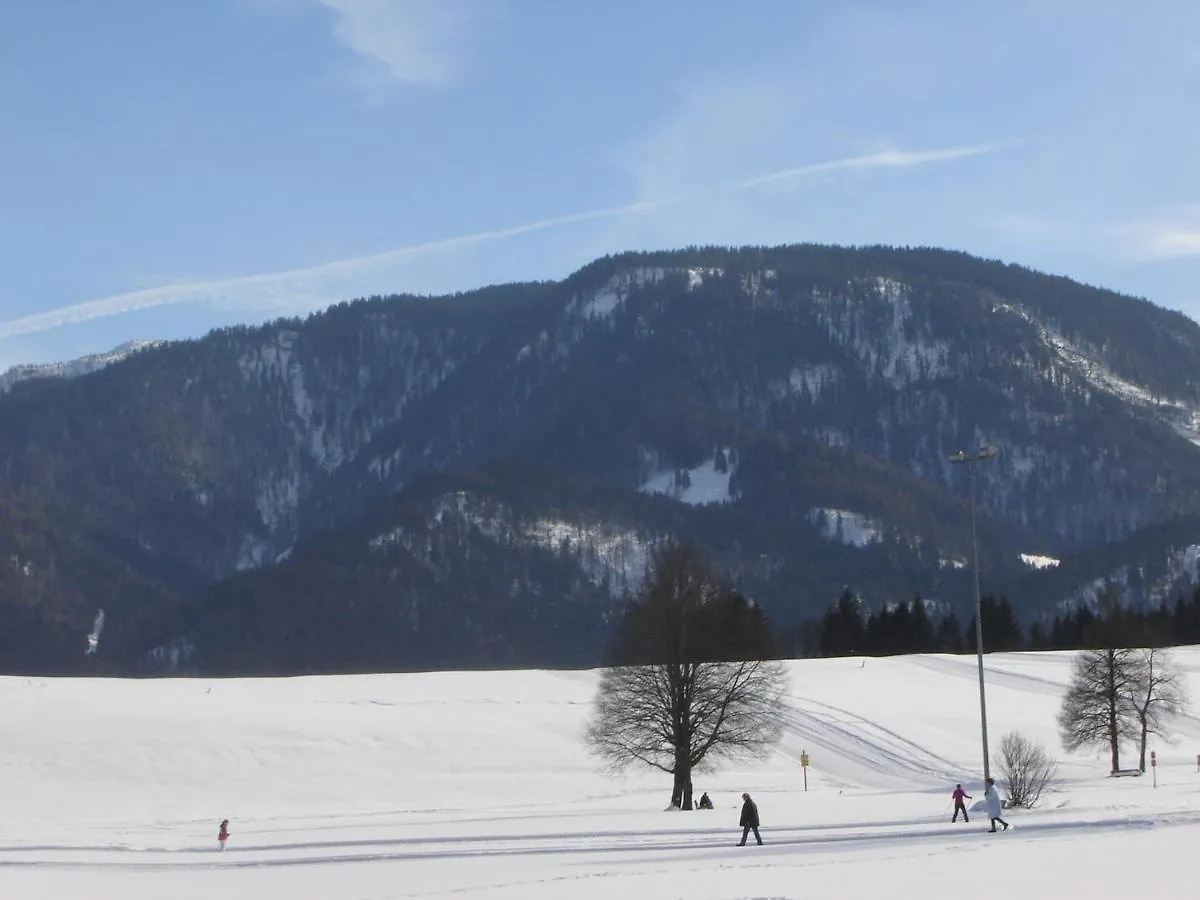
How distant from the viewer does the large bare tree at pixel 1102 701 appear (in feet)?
229

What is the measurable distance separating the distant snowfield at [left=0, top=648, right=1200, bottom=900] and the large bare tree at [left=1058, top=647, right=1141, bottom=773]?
6.64 ft

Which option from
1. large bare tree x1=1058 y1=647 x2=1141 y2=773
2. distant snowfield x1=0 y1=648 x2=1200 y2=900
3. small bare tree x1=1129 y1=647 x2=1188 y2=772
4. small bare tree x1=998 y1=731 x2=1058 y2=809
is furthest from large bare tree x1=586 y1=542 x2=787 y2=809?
small bare tree x1=1129 y1=647 x2=1188 y2=772

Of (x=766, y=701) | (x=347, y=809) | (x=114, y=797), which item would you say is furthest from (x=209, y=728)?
(x=766, y=701)

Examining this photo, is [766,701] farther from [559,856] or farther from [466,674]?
[466,674]

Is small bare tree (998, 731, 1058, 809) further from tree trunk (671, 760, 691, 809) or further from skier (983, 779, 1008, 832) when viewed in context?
tree trunk (671, 760, 691, 809)

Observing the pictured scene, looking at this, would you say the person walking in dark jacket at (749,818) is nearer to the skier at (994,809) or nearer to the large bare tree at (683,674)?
the skier at (994,809)

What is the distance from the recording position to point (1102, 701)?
70.5 m

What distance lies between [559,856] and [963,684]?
60911mm

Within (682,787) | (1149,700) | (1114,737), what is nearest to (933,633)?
(1149,700)

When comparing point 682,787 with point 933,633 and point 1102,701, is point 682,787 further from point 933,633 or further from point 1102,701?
point 933,633

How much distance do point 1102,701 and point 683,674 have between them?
988 inches

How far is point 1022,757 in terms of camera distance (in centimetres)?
5081

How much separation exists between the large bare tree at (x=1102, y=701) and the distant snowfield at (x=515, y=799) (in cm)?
202

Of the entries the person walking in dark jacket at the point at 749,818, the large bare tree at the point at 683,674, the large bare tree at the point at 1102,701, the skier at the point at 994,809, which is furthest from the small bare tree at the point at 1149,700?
the person walking in dark jacket at the point at 749,818
